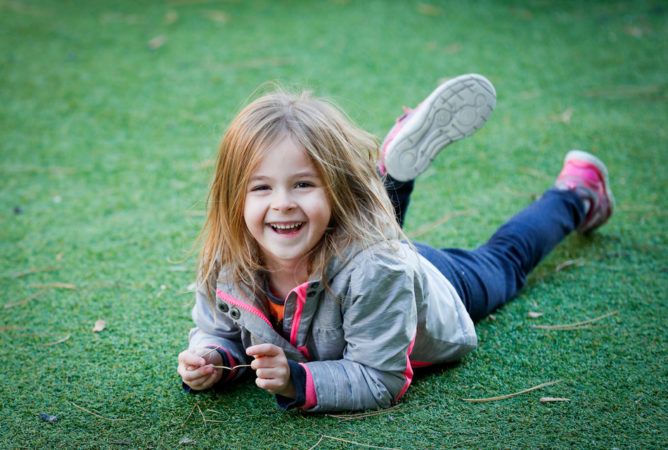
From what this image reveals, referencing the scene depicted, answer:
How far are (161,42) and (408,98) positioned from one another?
1.52 m

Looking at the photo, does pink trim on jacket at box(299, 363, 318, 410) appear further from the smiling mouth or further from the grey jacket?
the smiling mouth

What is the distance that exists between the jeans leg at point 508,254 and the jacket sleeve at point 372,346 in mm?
368

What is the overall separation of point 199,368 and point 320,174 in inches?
18.6

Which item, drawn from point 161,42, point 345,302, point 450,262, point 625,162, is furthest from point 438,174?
point 161,42

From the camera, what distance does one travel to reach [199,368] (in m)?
1.60

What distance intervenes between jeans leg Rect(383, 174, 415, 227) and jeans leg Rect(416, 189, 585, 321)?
0.16m

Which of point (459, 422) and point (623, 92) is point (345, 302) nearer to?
point (459, 422)

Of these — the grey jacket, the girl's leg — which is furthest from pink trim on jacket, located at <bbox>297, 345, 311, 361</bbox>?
the girl's leg

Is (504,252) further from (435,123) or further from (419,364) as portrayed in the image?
(419,364)

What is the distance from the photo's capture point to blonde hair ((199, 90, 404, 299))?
5.08ft

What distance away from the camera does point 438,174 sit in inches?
109

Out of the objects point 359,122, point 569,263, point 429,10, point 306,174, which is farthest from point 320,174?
point 429,10

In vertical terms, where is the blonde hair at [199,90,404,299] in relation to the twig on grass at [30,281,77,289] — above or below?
above

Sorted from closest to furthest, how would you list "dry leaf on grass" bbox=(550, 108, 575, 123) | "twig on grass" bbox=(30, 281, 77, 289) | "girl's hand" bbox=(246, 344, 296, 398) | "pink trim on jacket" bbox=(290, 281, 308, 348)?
"girl's hand" bbox=(246, 344, 296, 398)
"pink trim on jacket" bbox=(290, 281, 308, 348)
"twig on grass" bbox=(30, 281, 77, 289)
"dry leaf on grass" bbox=(550, 108, 575, 123)
